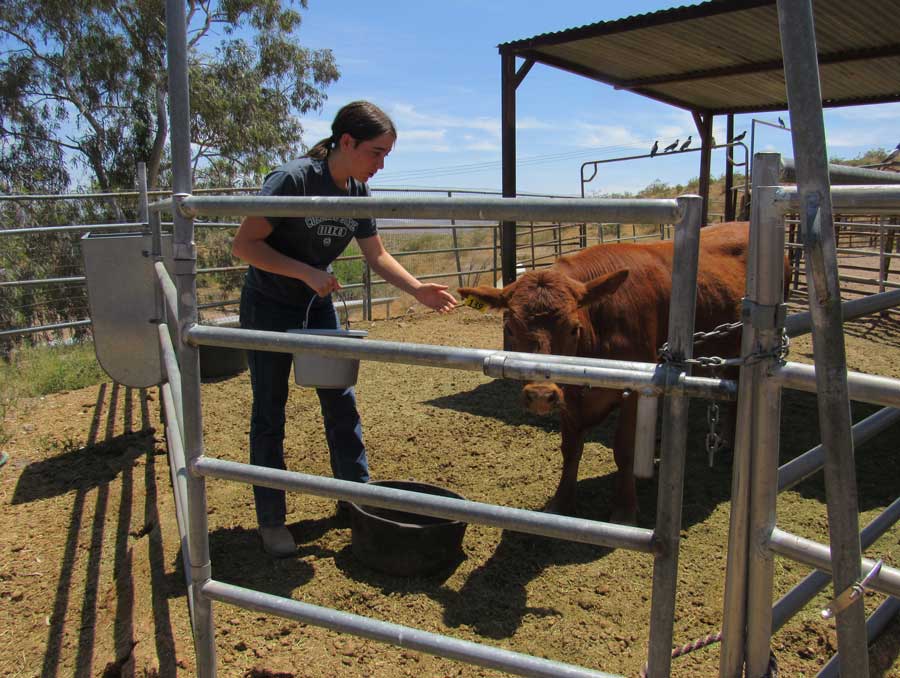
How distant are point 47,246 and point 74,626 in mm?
11066

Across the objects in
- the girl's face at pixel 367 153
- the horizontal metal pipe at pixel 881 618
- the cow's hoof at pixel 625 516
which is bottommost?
the cow's hoof at pixel 625 516

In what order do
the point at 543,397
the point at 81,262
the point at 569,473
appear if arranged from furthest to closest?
the point at 81,262 < the point at 569,473 < the point at 543,397

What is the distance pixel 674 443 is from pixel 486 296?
169cm

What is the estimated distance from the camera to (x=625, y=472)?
3346 mm

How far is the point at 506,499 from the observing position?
358 cm

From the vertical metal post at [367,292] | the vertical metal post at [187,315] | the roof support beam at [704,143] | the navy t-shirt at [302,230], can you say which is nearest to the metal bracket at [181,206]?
the vertical metal post at [187,315]

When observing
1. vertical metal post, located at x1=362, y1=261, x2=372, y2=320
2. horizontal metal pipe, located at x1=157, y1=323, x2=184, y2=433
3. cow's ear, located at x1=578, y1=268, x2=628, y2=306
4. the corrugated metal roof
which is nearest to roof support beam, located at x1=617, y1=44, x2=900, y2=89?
the corrugated metal roof

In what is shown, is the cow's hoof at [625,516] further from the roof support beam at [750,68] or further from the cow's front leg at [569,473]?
the roof support beam at [750,68]

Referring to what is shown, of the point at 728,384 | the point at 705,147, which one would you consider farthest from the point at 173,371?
the point at 705,147

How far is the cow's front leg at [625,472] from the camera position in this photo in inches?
131

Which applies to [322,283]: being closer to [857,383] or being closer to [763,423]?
[763,423]

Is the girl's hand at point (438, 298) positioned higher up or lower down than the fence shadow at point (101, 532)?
higher up

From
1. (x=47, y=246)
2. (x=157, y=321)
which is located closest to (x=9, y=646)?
(x=157, y=321)

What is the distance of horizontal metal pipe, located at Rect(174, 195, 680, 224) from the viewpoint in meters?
1.25
